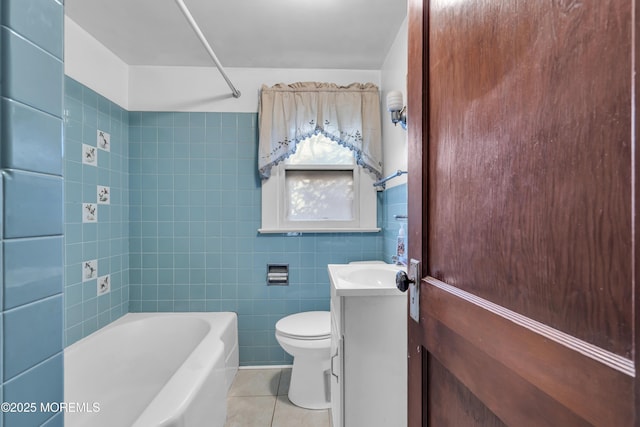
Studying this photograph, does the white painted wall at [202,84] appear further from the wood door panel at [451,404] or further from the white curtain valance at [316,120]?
the wood door panel at [451,404]

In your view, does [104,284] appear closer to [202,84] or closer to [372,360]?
[202,84]

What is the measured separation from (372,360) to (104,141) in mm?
2127

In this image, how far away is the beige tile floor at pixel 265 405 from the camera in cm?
161

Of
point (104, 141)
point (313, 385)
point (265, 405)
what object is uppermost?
point (104, 141)

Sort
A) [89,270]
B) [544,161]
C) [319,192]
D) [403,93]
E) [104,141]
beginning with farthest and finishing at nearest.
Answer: [319,192] → [104,141] → [89,270] → [403,93] → [544,161]

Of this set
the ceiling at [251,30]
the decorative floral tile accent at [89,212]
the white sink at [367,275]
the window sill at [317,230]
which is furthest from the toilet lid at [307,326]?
the ceiling at [251,30]

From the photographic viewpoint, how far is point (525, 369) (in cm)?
39

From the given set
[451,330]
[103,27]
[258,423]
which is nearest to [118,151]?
[103,27]

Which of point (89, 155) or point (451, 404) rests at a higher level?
point (89, 155)

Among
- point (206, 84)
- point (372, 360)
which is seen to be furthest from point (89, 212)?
point (372, 360)

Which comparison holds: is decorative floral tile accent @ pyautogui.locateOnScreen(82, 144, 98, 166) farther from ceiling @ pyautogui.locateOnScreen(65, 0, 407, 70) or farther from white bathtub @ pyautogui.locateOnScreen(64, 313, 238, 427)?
white bathtub @ pyautogui.locateOnScreen(64, 313, 238, 427)

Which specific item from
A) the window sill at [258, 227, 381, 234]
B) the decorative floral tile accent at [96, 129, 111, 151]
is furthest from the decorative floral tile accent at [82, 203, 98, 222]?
the window sill at [258, 227, 381, 234]

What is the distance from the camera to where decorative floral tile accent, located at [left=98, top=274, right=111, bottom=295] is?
1881mm

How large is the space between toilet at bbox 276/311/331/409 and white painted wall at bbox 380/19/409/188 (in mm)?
1054
